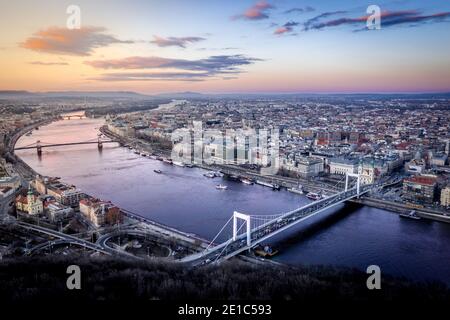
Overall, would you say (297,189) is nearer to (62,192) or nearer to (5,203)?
(62,192)

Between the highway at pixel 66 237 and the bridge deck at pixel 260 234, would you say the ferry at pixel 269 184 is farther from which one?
the highway at pixel 66 237

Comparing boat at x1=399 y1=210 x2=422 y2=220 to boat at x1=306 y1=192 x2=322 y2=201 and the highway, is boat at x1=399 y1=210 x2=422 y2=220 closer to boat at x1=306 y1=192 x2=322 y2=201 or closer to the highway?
boat at x1=306 y1=192 x2=322 y2=201

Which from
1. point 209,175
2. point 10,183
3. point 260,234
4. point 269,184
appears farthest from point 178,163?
point 260,234
